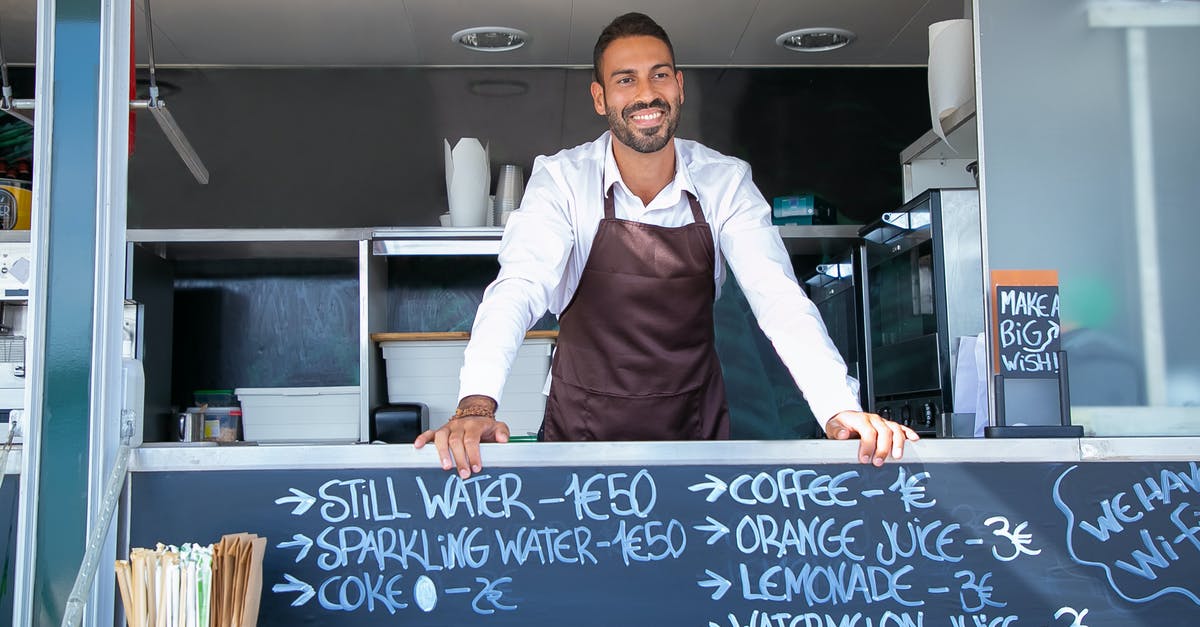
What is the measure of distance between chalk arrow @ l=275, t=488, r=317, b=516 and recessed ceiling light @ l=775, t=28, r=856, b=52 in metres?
3.11

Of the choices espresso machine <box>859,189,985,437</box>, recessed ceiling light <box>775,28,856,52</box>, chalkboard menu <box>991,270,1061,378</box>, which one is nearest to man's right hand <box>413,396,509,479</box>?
chalkboard menu <box>991,270,1061,378</box>

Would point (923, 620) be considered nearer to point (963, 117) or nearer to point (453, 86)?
point (963, 117)

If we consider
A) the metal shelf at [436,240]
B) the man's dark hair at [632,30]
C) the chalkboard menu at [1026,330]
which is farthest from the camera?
the metal shelf at [436,240]

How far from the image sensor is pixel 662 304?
240 centimetres

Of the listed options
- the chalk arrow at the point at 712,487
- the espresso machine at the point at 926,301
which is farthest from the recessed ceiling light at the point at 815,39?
the chalk arrow at the point at 712,487

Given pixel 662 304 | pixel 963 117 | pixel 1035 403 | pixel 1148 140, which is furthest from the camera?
pixel 963 117

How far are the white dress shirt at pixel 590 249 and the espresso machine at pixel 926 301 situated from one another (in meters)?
0.84

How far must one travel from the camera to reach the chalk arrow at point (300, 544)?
162 cm

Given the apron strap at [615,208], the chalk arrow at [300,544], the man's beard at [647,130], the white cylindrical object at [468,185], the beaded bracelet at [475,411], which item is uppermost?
the white cylindrical object at [468,185]

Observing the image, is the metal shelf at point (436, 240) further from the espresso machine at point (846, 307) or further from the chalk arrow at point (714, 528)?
the chalk arrow at point (714, 528)

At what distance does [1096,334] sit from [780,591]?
95 cm

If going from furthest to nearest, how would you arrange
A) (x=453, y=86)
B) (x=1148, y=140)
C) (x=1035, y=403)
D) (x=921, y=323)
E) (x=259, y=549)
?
1. (x=453, y=86)
2. (x=921, y=323)
3. (x=1148, y=140)
4. (x=1035, y=403)
5. (x=259, y=549)

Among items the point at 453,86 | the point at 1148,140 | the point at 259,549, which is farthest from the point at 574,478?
the point at 453,86

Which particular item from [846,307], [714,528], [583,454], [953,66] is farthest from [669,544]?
[846,307]
